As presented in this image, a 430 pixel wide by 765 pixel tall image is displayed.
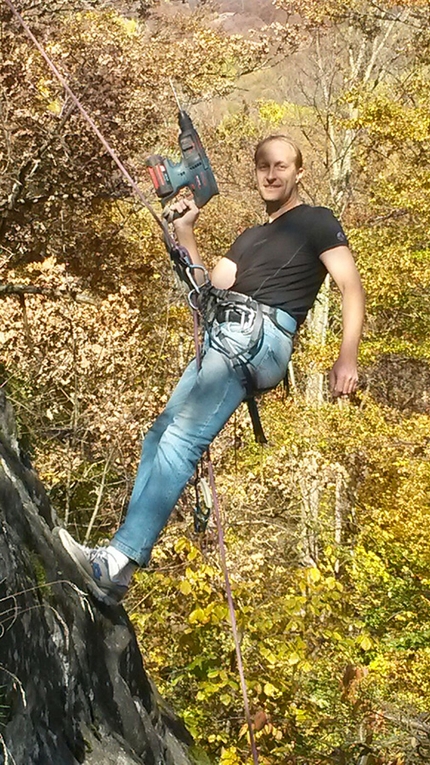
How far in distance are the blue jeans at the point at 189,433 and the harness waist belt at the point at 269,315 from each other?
0.03 metres

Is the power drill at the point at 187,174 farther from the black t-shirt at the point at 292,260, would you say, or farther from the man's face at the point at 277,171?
the black t-shirt at the point at 292,260

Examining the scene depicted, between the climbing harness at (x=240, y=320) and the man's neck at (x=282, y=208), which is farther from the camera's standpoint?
the man's neck at (x=282, y=208)

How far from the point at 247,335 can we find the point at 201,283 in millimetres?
382

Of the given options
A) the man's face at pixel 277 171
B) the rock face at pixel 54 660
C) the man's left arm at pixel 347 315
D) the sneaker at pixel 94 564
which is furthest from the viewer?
the man's face at pixel 277 171

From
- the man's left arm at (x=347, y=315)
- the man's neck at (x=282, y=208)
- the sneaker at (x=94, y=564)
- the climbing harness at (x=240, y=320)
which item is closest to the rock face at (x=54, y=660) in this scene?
the sneaker at (x=94, y=564)

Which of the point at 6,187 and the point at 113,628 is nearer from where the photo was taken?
the point at 113,628

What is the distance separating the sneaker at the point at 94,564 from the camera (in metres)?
3.12

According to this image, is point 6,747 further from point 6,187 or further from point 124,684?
point 6,187

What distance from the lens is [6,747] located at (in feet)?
7.47

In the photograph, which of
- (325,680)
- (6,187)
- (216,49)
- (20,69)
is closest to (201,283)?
(325,680)

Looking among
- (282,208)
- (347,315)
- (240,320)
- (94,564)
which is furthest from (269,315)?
(94,564)

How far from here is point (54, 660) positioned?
283 cm

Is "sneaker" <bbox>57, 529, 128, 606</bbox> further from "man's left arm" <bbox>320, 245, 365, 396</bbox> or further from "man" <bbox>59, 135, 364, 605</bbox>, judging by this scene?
"man's left arm" <bbox>320, 245, 365, 396</bbox>

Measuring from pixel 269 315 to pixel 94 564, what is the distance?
3.97 ft
